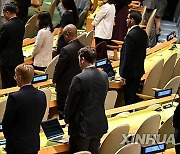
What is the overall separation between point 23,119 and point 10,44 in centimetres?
277

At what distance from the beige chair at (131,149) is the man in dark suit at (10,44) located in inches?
119

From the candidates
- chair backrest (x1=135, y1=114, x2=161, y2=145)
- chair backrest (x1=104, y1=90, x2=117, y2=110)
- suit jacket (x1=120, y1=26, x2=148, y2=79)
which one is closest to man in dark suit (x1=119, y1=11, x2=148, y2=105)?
suit jacket (x1=120, y1=26, x2=148, y2=79)

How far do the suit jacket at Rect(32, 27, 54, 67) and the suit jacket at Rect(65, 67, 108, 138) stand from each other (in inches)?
100

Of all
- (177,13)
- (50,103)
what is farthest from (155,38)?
(50,103)

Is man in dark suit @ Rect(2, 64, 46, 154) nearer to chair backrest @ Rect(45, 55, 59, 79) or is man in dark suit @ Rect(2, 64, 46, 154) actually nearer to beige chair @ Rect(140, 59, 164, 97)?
chair backrest @ Rect(45, 55, 59, 79)

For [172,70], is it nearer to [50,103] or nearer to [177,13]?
[50,103]

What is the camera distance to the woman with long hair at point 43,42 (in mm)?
8126

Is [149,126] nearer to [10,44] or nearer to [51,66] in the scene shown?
[51,66]

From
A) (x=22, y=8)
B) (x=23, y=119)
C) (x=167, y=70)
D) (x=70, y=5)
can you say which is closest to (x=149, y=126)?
(x=23, y=119)

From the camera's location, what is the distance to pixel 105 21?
9.66 meters

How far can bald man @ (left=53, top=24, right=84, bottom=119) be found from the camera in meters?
6.91

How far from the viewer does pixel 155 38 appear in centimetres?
1084

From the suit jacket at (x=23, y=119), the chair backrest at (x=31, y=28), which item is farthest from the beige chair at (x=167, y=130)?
the chair backrest at (x=31, y=28)

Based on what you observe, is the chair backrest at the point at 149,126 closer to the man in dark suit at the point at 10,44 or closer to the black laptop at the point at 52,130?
the black laptop at the point at 52,130
